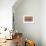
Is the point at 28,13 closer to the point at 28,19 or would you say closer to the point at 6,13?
the point at 28,19

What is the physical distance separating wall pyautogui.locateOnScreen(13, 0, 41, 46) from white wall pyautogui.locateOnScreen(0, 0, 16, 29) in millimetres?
1007

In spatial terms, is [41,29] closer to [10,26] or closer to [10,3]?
[10,26]

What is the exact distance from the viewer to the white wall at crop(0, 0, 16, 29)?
4.09 m

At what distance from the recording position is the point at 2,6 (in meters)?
4.09

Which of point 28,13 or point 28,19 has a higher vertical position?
point 28,13

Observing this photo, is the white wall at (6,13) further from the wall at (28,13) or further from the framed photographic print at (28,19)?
the framed photographic print at (28,19)

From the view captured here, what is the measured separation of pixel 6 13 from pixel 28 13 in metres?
1.35

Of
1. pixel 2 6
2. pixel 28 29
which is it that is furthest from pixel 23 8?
pixel 2 6

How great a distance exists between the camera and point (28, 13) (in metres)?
5.17

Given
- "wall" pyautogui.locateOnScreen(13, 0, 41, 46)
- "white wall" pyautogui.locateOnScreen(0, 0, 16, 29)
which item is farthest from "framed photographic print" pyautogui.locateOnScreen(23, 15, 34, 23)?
"white wall" pyautogui.locateOnScreen(0, 0, 16, 29)

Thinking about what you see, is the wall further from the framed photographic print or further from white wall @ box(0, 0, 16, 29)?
white wall @ box(0, 0, 16, 29)

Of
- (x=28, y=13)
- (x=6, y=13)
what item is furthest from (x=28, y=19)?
(x=6, y=13)

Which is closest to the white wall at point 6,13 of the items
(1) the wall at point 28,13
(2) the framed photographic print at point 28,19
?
(1) the wall at point 28,13

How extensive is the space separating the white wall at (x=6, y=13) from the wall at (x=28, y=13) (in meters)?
1.01
